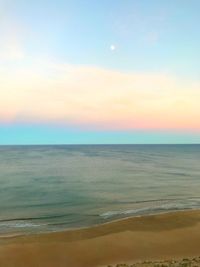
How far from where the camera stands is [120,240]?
67.1ft

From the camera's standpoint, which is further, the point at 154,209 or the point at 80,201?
the point at 80,201

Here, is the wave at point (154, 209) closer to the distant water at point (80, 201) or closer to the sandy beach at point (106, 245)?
the distant water at point (80, 201)

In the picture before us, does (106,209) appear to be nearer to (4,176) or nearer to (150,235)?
(150,235)

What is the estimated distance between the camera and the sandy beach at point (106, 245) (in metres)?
17.4

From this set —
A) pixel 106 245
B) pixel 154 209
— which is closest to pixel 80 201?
pixel 154 209

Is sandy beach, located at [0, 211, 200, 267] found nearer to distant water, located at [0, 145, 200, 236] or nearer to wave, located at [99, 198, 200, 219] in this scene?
distant water, located at [0, 145, 200, 236]

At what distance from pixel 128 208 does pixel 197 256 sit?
12329 mm

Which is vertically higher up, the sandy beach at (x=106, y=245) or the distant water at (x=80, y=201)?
the distant water at (x=80, y=201)

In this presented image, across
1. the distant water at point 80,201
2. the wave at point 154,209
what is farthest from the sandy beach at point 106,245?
the wave at point 154,209

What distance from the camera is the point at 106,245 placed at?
1959 cm

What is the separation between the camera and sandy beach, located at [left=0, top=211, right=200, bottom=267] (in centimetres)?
1738

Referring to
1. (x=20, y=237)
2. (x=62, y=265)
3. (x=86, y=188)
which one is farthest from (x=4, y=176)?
(x=62, y=265)

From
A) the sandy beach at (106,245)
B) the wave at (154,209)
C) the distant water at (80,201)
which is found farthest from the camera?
the wave at (154,209)

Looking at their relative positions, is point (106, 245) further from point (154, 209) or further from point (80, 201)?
point (80, 201)
